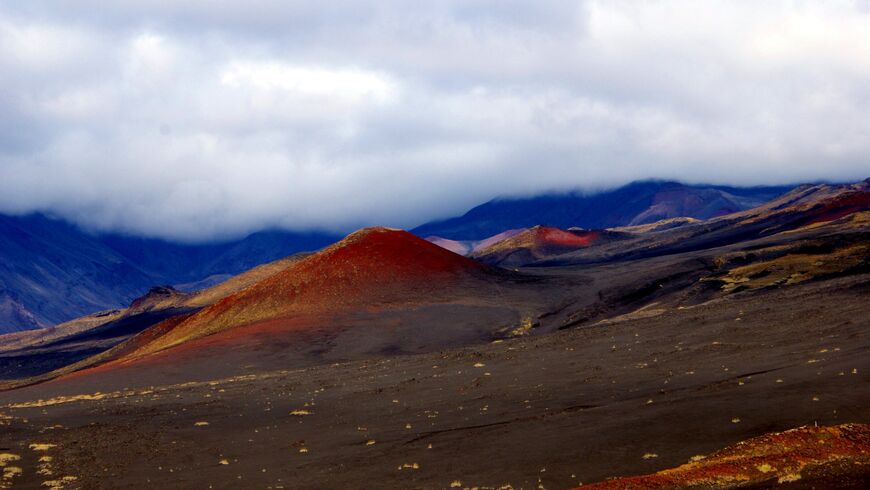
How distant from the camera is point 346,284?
7875 cm

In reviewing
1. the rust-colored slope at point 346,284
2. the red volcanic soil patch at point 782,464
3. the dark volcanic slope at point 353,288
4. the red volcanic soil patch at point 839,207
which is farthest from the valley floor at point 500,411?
the red volcanic soil patch at point 839,207

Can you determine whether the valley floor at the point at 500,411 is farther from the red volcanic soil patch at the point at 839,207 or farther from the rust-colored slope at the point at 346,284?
the red volcanic soil patch at the point at 839,207

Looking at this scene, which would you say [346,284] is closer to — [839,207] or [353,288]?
[353,288]

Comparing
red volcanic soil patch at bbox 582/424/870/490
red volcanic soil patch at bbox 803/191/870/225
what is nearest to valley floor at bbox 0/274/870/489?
red volcanic soil patch at bbox 582/424/870/490

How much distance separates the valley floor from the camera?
73.0 ft

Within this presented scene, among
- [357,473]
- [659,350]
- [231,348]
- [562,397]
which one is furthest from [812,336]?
[231,348]

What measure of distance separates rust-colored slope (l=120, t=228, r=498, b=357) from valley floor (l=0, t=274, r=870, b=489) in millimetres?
25928

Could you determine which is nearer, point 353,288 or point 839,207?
point 353,288

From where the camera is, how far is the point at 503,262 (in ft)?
521

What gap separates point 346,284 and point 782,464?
62453 mm


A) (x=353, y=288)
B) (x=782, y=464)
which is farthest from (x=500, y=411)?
(x=353, y=288)

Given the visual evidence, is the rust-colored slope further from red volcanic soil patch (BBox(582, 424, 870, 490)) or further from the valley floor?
red volcanic soil patch (BBox(582, 424, 870, 490))

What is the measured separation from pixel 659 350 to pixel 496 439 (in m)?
13.5

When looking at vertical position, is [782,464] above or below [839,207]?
below
